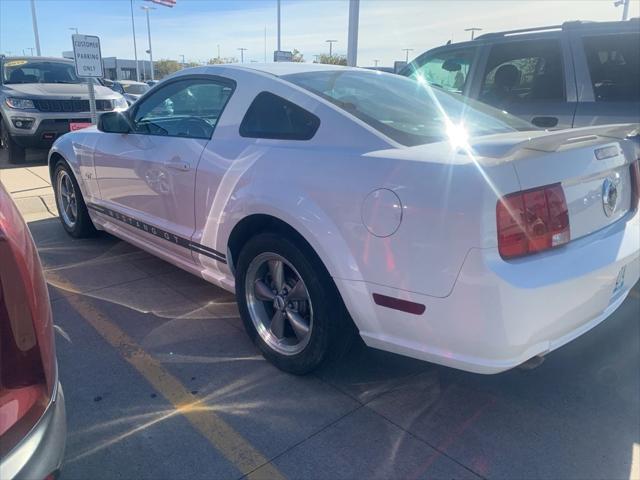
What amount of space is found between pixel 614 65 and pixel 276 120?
11.4 ft

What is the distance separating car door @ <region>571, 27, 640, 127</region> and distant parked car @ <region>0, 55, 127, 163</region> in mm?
7639

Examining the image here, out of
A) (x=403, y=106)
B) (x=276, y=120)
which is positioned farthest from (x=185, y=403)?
(x=403, y=106)

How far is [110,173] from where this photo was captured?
4.23 m

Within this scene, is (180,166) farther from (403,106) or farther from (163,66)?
(163,66)

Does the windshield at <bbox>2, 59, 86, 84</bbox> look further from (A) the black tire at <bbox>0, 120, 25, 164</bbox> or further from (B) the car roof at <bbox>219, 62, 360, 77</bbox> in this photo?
(B) the car roof at <bbox>219, 62, 360, 77</bbox>

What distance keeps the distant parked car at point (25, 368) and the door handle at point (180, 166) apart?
1.74 m

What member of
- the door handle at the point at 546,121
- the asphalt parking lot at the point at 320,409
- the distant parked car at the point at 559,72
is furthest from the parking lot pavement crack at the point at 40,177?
the door handle at the point at 546,121

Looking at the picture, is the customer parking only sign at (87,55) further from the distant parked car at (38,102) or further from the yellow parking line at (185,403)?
the yellow parking line at (185,403)

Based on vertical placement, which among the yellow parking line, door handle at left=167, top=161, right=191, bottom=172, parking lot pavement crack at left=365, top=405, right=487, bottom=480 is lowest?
the yellow parking line

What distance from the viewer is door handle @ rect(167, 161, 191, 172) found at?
10.9ft

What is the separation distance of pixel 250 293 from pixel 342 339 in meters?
0.68

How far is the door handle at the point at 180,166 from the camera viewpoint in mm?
3334

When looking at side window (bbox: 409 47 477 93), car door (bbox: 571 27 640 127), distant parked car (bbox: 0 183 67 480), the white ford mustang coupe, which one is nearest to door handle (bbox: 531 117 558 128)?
car door (bbox: 571 27 640 127)

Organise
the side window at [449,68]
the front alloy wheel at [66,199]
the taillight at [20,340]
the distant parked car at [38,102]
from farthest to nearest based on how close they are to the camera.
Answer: the distant parked car at [38,102]
the side window at [449,68]
the front alloy wheel at [66,199]
the taillight at [20,340]
